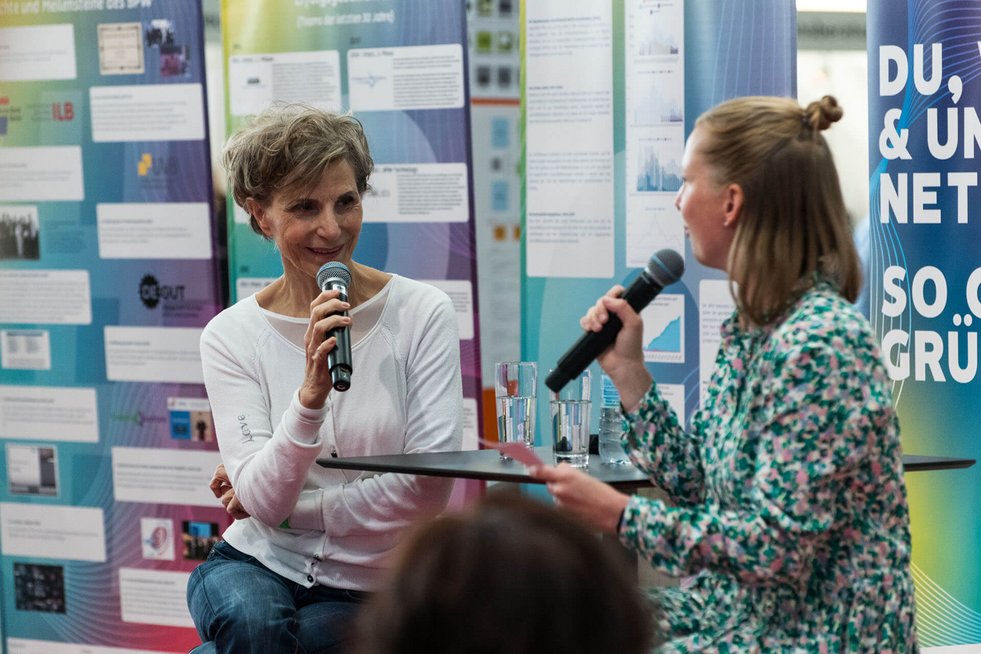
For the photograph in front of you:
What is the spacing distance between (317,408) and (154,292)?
1.92 meters

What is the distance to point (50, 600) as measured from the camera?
4129 mm

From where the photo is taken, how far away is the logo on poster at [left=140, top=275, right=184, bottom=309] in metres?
3.92

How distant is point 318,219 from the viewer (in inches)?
95.5

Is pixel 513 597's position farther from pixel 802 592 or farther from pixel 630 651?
pixel 802 592

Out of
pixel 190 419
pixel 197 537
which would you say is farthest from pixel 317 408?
pixel 197 537

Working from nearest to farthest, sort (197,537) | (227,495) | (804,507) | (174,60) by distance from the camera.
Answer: (804,507) < (227,495) < (174,60) < (197,537)

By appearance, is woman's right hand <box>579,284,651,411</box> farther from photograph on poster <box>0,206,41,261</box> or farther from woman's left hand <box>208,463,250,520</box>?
photograph on poster <box>0,206,41,261</box>

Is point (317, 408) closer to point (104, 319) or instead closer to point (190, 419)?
point (190, 419)

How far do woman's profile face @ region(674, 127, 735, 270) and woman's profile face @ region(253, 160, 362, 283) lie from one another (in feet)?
3.04

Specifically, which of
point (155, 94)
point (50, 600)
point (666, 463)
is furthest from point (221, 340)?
point (50, 600)

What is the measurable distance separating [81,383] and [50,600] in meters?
0.83

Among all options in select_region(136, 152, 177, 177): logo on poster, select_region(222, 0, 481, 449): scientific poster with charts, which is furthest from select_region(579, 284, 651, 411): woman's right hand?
select_region(136, 152, 177, 177): logo on poster

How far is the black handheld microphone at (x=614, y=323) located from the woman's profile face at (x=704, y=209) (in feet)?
0.33

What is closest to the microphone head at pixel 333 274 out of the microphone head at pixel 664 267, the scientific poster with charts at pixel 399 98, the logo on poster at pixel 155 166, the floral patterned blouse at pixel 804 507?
the microphone head at pixel 664 267
